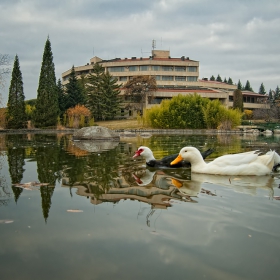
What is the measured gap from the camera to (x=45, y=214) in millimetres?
3680

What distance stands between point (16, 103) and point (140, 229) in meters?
40.8

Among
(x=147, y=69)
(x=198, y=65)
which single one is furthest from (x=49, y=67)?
(x=198, y=65)

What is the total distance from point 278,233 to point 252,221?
0.37 m

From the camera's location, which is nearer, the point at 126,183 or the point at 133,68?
the point at 126,183

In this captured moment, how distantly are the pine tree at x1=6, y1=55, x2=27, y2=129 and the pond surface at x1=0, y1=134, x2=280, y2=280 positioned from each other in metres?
36.7

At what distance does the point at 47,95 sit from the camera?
41812 millimetres

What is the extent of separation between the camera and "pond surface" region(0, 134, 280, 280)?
237cm

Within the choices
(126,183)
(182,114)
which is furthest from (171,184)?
(182,114)

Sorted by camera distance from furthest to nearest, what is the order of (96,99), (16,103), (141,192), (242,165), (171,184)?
(96,99) < (16,103) < (242,165) < (171,184) < (141,192)

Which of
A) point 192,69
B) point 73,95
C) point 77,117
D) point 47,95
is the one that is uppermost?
point 192,69

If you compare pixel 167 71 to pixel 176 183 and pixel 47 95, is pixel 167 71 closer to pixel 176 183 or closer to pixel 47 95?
pixel 47 95

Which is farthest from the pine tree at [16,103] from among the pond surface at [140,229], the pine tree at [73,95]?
the pond surface at [140,229]

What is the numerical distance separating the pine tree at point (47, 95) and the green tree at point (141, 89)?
15490mm

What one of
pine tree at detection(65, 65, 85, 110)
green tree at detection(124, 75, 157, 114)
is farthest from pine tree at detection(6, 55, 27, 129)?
green tree at detection(124, 75, 157, 114)
